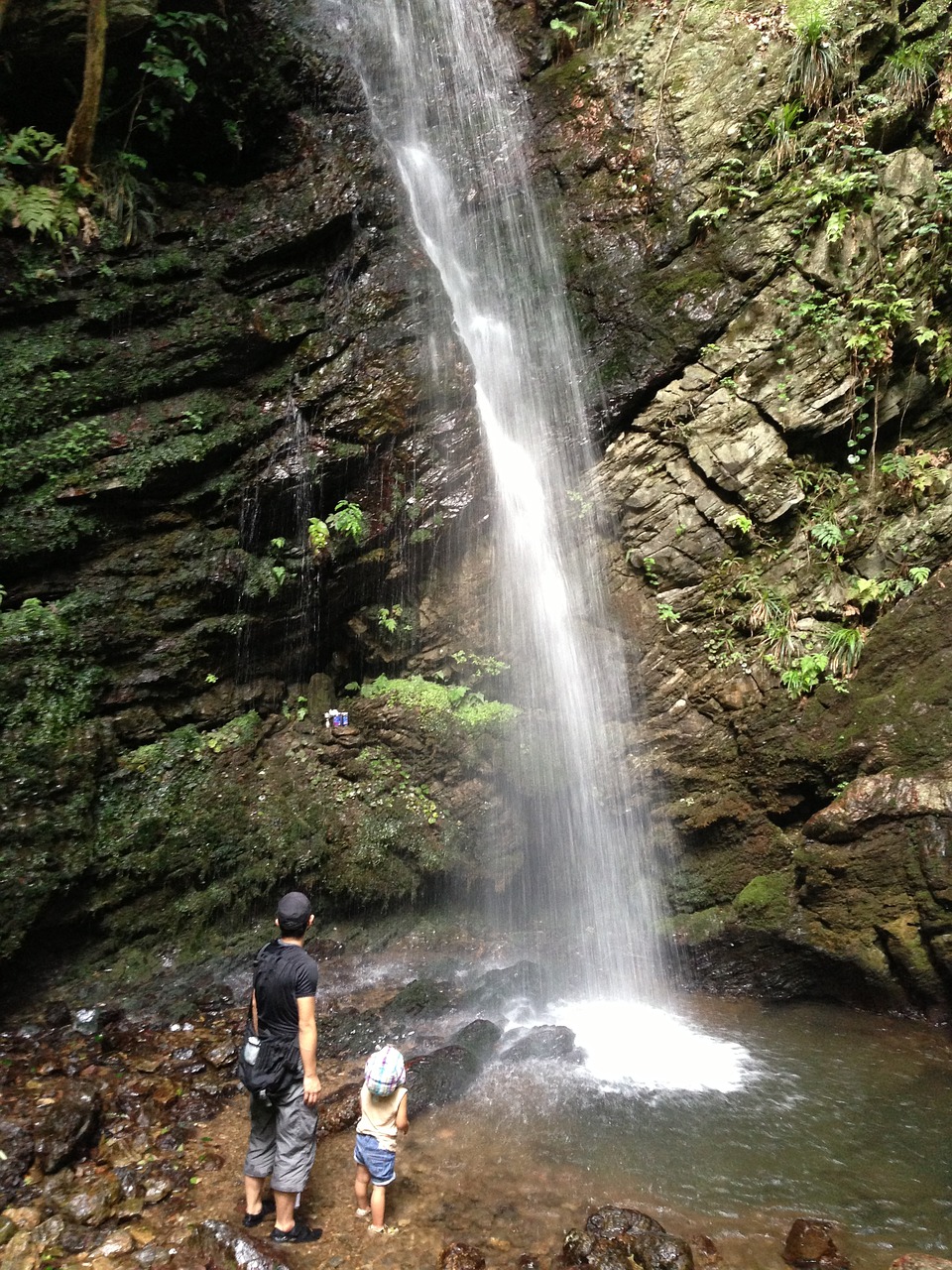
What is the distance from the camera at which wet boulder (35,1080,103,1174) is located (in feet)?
13.7

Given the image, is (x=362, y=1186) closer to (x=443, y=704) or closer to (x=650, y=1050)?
(x=650, y=1050)

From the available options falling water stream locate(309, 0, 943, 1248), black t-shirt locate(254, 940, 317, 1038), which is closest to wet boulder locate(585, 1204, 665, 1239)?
falling water stream locate(309, 0, 943, 1248)

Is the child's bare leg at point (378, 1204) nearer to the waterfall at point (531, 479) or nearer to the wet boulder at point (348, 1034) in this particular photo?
the wet boulder at point (348, 1034)

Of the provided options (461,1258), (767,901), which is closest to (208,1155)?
(461,1258)

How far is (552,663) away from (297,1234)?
5.69 metres

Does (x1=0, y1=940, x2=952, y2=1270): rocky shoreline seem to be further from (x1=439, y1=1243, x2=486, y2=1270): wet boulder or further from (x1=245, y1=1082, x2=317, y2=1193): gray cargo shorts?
(x1=245, y1=1082, x2=317, y2=1193): gray cargo shorts

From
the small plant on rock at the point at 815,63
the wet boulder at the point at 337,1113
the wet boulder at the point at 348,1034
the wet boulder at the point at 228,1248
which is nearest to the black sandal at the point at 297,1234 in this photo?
the wet boulder at the point at 228,1248

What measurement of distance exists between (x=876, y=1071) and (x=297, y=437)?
8.10 m

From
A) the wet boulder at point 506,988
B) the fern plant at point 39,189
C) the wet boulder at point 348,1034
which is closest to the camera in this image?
the wet boulder at point 348,1034

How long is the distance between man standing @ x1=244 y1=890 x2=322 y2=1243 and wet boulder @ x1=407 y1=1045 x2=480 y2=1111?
4.66 feet

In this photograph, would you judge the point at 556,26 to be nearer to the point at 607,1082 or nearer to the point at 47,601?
the point at 47,601

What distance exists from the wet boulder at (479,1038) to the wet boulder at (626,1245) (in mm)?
1982

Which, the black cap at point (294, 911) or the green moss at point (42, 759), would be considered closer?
the black cap at point (294, 911)

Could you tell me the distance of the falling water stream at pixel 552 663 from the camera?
500cm
